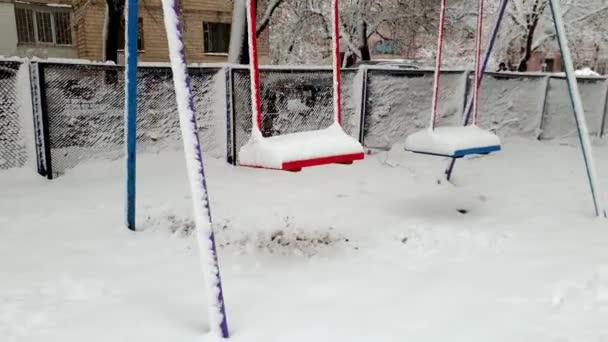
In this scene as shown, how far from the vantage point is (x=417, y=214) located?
4.46 meters

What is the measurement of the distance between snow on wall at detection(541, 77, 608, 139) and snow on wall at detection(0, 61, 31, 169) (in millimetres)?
8968

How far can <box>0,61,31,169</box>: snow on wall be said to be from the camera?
4.99m

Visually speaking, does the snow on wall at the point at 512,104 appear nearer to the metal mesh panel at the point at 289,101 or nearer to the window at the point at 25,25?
the metal mesh panel at the point at 289,101

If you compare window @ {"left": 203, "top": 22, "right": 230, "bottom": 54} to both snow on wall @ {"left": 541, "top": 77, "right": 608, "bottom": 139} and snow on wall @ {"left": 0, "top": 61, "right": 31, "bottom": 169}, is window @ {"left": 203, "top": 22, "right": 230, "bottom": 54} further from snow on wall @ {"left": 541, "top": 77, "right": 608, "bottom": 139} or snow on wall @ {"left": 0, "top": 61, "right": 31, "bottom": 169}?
snow on wall @ {"left": 0, "top": 61, "right": 31, "bottom": 169}

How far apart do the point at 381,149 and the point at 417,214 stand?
312cm

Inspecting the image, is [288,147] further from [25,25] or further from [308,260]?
[25,25]

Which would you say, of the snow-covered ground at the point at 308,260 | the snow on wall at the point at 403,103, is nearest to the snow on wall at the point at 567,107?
the snow on wall at the point at 403,103

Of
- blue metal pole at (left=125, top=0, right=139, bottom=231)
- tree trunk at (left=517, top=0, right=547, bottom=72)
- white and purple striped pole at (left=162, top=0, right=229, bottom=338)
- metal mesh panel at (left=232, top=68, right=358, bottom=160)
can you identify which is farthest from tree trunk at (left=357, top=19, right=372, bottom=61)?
white and purple striped pole at (left=162, top=0, right=229, bottom=338)

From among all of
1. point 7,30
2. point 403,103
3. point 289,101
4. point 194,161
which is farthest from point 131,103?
point 7,30

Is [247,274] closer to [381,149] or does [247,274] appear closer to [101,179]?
[101,179]

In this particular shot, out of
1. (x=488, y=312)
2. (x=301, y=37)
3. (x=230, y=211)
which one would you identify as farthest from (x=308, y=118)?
(x=301, y=37)

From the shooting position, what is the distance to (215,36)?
61.0 feet

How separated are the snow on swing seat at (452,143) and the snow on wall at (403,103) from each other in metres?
3.28

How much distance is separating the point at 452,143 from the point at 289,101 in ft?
11.4
